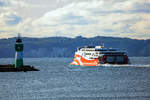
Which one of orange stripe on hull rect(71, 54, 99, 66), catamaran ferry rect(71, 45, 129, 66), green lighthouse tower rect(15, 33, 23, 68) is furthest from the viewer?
orange stripe on hull rect(71, 54, 99, 66)

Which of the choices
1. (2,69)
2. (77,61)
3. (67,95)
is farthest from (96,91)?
(77,61)

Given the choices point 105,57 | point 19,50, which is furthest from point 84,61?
point 19,50

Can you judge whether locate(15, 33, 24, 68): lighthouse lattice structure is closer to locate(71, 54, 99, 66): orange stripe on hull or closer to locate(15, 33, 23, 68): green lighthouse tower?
locate(15, 33, 23, 68): green lighthouse tower

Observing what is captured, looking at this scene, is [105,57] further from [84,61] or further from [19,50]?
[19,50]

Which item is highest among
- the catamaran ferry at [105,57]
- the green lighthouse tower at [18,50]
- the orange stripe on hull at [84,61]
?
the green lighthouse tower at [18,50]

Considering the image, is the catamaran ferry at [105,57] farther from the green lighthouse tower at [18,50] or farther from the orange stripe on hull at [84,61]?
the green lighthouse tower at [18,50]

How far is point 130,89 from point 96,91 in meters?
5.13

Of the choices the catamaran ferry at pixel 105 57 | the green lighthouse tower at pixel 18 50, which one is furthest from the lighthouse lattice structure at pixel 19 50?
the catamaran ferry at pixel 105 57

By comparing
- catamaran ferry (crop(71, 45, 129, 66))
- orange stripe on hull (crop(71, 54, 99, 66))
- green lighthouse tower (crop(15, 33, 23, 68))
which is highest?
green lighthouse tower (crop(15, 33, 23, 68))

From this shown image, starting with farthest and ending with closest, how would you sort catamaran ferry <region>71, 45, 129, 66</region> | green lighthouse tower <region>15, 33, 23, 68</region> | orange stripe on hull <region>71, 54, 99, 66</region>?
orange stripe on hull <region>71, 54, 99, 66</region>, catamaran ferry <region>71, 45, 129, 66</region>, green lighthouse tower <region>15, 33, 23, 68</region>

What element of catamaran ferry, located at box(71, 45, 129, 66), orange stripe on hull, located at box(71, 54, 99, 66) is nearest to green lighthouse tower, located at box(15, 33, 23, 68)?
catamaran ferry, located at box(71, 45, 129, 66)

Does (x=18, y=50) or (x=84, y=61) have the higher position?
(x=18, y=50)

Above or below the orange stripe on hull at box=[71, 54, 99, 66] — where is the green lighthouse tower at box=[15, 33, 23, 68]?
above

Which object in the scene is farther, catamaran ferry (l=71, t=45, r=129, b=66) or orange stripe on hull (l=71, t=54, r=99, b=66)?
orange stripe on hull (l=71, t=54, r=99, b=66)
